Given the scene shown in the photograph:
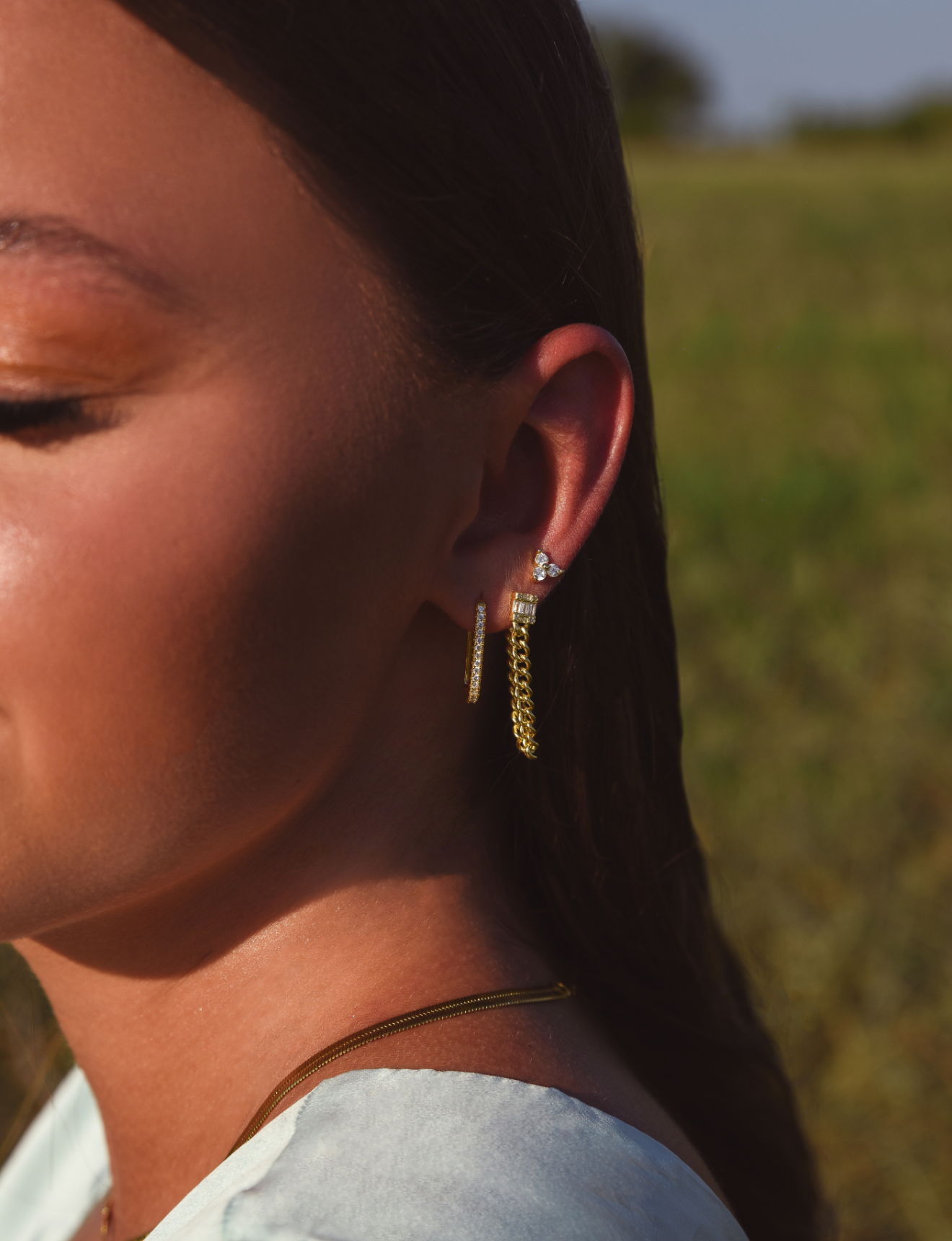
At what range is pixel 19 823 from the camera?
1209 millimetres

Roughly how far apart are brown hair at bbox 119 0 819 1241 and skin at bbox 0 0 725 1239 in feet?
0.18

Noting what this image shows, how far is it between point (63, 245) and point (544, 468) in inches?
21.1

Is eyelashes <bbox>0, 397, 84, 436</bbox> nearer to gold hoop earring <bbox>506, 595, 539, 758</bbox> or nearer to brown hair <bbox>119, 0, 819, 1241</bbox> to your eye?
brown hair <bbox>119, 0, 819, 1241</bbox>

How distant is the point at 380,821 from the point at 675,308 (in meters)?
11.0

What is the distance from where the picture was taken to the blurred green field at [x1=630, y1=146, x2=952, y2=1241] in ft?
10.3

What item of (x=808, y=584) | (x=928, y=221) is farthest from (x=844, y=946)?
(x=928, y=221)

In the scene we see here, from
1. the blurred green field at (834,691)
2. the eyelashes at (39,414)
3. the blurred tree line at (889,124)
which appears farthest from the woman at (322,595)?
the blurred tree line at (889,124)

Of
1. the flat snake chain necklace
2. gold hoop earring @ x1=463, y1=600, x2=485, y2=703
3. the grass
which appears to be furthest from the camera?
the grass

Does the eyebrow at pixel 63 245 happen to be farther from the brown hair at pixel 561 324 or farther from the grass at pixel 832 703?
the grass at pixel 832 703

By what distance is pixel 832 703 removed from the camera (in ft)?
15.5

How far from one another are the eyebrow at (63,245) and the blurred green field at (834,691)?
1398mm

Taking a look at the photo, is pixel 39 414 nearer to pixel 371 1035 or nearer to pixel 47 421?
pixel 47 421

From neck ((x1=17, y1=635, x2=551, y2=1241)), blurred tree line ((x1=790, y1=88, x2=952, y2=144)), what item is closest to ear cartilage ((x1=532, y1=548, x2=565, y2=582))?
neck ((x1=17, y1=635, x2=551, y2=1241))

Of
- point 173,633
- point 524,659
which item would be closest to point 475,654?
point 524,659
